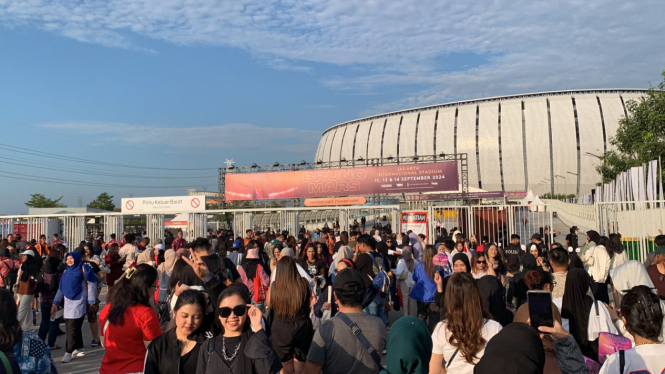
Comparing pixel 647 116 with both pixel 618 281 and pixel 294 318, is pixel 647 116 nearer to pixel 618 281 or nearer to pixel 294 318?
pixel 618 281

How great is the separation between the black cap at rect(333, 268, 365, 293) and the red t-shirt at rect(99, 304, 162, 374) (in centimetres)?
141

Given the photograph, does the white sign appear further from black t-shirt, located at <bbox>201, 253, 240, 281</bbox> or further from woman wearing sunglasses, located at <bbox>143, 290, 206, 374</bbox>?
woman wearing sunglasses, located at <bbox>143, 290, 206, 374</bbox>

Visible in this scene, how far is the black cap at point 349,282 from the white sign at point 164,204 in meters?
17.4

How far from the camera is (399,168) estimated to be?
122 ft

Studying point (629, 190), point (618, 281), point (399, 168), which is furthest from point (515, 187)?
point (618, 281)

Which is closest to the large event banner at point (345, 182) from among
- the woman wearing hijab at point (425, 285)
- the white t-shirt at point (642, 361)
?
the woman wearing hijab at point (425, 285)

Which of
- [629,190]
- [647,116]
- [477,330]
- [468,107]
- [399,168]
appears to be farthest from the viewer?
[468,107]

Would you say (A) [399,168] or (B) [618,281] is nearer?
(B) [618,281]

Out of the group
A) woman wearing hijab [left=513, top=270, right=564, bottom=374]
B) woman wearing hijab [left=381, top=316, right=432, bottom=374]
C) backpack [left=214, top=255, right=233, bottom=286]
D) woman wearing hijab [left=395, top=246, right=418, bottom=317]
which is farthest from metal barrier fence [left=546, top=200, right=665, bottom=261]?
woman wearing hijab [left=381, top=316, right=432, bottom=374]

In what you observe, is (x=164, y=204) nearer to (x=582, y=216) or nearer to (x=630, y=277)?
(x=630, y=277)

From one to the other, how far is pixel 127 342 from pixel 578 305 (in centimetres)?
360

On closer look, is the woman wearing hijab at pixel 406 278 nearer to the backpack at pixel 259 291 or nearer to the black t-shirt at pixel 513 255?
the black t-shirt at pixel 513 255

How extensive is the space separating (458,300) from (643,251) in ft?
35.8

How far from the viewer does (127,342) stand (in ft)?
12.1
